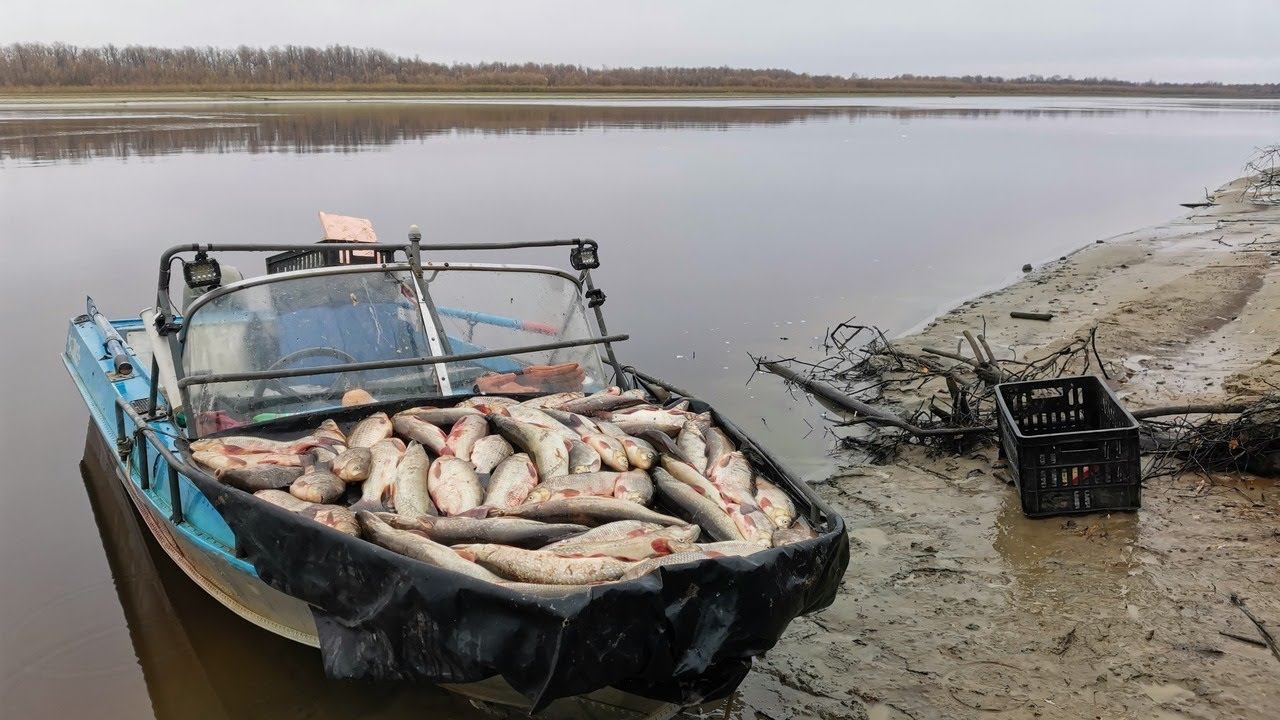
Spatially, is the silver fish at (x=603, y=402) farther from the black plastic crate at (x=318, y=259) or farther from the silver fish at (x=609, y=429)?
the black plastic crate at (x=318, y=259)

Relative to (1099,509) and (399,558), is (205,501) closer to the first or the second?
(399,558)

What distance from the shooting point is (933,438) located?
7.26 metres

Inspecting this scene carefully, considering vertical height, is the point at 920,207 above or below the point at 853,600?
above

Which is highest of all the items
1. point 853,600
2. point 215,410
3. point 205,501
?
point 215,410

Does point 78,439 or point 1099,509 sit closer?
point 1099,509

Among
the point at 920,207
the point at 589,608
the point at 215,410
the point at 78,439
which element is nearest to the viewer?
the point at 589,608

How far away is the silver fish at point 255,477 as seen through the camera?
418 centimetres

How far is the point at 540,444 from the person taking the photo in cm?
462

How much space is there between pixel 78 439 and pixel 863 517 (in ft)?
23.4

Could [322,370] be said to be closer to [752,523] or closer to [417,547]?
[417,547]

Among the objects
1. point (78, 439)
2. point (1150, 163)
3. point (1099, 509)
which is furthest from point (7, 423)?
point (1150, 163)

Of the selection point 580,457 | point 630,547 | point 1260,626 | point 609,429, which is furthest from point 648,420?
point 1260,626

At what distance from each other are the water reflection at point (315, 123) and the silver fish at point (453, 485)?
29.0 meters

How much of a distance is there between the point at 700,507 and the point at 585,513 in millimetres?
530
